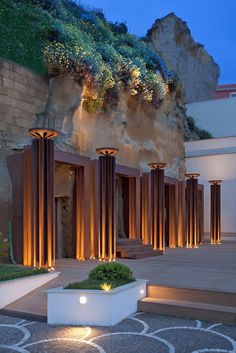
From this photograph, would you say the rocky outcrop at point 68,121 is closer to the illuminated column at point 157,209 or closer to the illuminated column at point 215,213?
the illuminated column at point 157,209

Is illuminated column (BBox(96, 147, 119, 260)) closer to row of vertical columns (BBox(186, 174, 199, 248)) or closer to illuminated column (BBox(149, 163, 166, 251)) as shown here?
illuminated column (BBox(149, 163, 166, 251))

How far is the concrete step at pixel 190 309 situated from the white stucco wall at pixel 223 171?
11671 millimetres

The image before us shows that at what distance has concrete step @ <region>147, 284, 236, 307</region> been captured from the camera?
214 inches

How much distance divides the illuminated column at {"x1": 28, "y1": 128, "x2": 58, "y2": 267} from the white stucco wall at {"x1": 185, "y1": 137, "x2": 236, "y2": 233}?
405 inches

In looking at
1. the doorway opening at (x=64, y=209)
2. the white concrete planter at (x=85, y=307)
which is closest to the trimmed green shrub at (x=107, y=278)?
the white concrete planter at (x=85, y=307)

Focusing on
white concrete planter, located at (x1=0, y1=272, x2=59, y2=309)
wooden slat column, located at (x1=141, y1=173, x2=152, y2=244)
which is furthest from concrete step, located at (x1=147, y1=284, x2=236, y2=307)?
wooden slat column, located at (x1=141, y1=173, x2=152, y2=244)

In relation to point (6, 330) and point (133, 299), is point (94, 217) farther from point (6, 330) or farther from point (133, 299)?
point (6, 330)

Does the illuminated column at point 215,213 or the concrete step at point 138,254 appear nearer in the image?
the concrete step at point 138,254

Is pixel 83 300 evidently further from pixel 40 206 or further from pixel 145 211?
pixel 145 211

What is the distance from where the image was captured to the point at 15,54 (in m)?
11.5

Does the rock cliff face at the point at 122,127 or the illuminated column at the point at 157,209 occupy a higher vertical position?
the rock cliff face at the point at 122,127

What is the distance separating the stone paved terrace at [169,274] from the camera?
5.80 meters

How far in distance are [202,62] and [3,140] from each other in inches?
863

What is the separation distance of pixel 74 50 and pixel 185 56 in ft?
56.3
